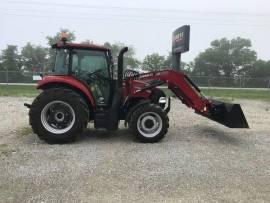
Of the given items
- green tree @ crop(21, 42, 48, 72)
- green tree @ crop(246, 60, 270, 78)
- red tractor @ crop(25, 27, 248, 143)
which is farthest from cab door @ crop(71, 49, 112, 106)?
green tree @ crop(246, 60, 270, 78)

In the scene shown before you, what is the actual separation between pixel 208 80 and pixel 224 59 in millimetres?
21547

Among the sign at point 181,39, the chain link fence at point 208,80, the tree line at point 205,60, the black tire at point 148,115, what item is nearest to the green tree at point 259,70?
the tree line at point 205,60

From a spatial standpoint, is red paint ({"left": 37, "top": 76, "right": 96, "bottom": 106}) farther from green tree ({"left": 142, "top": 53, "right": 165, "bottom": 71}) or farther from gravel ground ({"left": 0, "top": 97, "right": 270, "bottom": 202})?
green tree ({"left": 142, "top": 53, "right": 165, "bottom": 71})

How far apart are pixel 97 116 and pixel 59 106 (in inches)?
35.2

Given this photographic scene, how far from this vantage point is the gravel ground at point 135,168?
6.55 meters

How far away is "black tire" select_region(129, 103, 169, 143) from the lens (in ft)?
34.2

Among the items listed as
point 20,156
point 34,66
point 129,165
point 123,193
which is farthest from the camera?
point 34,66

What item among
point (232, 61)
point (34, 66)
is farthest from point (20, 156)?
point (232, 61)

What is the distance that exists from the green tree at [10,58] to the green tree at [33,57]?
2.41 ft

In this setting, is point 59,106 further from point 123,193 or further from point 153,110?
point 123,193

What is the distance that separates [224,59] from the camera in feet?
200

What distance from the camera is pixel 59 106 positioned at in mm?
10305

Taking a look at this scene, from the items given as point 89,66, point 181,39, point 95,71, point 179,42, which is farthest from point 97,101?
point 179,42

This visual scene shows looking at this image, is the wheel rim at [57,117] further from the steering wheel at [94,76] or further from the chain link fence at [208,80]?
the chain link fence at [208,80]
